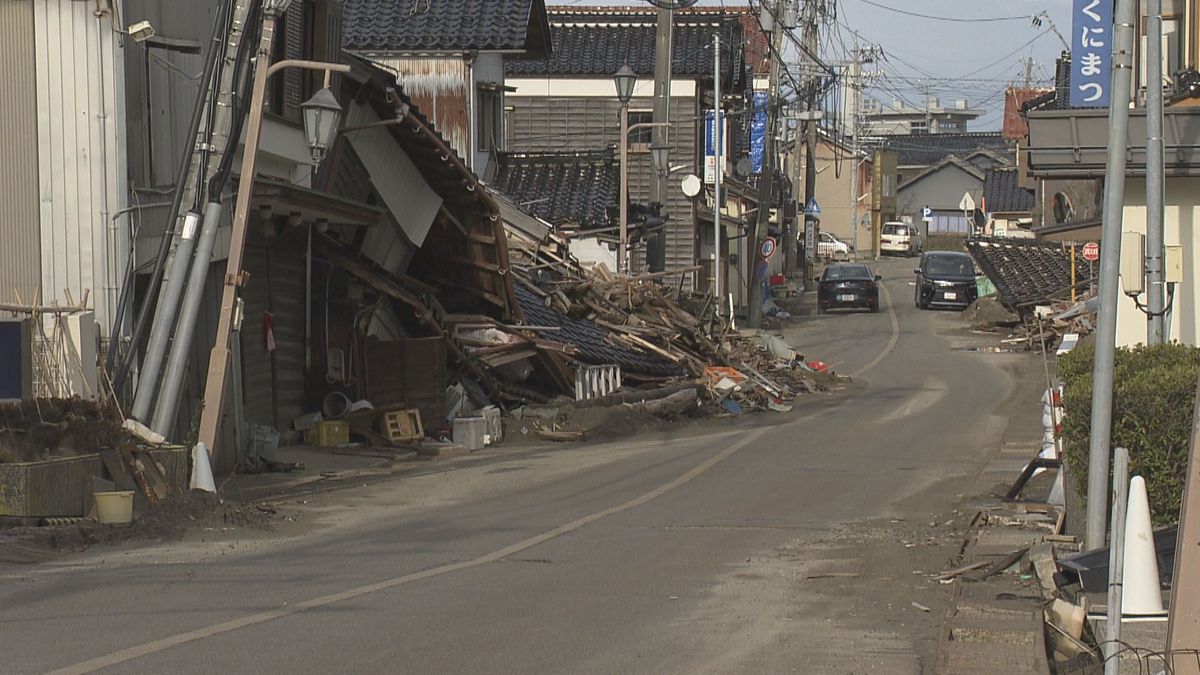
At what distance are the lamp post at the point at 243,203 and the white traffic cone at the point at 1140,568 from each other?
27.6 feet

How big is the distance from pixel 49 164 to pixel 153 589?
6072mm

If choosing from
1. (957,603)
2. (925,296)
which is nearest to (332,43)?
(957,603)

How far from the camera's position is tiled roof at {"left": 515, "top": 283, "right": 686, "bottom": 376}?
78.8 ft

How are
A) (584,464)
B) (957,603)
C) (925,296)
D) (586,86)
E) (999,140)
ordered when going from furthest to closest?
(999,140)
(925,296)
(586,86)
(584,464)
(957,603)

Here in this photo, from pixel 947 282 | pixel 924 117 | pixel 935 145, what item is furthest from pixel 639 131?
pixel 924 117

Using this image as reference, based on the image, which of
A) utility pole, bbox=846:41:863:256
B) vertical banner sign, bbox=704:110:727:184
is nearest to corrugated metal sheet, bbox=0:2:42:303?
vertical banner sign, bbox=704:110:727:184

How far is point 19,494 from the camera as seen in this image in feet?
37.4

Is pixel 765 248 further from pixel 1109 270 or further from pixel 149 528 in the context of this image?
pixel 1109 270

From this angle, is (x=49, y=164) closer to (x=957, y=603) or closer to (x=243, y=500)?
(x=243, y=500)

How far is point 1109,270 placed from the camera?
30.5ft

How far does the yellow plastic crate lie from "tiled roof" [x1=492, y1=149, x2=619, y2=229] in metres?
15.2

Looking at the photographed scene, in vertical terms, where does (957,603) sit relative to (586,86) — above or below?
below

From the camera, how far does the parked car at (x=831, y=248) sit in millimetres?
88062

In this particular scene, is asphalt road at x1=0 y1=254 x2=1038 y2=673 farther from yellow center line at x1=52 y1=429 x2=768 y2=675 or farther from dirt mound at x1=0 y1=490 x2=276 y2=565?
dirt mound at x1=0 y1=490 x2=276 y2=565
